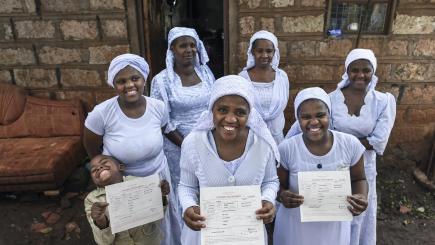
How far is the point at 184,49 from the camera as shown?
3080mm

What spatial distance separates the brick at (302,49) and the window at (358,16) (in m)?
0.27

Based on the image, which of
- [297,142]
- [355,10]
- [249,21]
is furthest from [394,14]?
[297,142]

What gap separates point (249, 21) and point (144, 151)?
2358mm

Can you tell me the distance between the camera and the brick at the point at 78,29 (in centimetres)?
420

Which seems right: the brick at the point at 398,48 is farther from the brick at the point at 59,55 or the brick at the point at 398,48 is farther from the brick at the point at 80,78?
the brick at the point at 59,55

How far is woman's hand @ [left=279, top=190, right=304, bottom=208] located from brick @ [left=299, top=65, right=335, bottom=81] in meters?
2.50

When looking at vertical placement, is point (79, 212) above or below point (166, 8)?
below

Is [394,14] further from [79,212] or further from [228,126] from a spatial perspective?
[79,212]

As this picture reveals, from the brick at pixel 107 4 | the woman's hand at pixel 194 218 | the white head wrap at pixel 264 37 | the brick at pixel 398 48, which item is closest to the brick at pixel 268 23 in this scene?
the white head wrap at pixel 264 37

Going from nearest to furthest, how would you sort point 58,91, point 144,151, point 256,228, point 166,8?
point 256,228
point 144,151
point 58,91
point 166,8

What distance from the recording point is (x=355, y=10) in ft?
13.5

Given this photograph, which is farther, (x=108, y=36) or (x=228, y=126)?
(x=108, y=36)

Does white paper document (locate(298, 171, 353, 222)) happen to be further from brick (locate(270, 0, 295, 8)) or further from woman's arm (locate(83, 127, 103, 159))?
brick (locate(270, 0, 295, 8))

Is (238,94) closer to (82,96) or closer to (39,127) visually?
(82,96)
